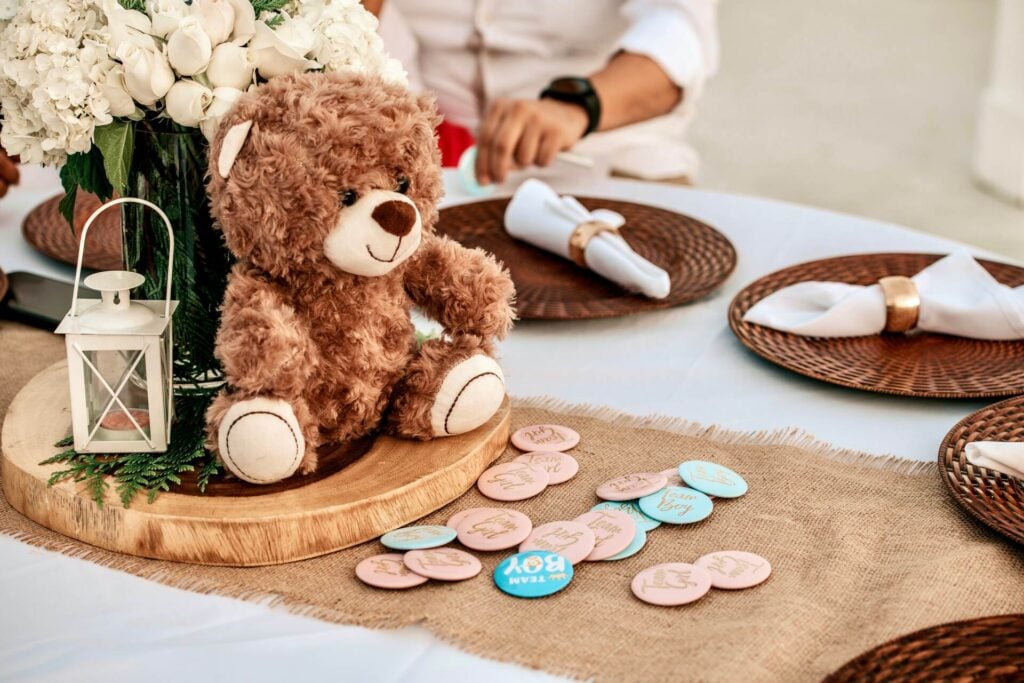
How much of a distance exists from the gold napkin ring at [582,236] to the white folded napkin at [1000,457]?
1.53ft

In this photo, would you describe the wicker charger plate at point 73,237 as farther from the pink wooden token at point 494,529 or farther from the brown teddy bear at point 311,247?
the pink wooden token at point 494,529

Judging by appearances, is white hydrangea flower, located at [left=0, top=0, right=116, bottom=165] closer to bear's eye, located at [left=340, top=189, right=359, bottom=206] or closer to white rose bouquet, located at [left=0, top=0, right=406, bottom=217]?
white rose bouquet, located at [left=0, top=0, right=406, bottom=217]

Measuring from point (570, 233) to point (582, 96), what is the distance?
487 mm

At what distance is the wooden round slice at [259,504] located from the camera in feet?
2.13

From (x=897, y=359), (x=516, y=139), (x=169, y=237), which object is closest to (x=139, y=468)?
(x=169, y=237)

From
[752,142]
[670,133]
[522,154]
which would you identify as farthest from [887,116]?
[522,154]

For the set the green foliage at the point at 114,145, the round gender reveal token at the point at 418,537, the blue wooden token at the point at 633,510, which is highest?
the green foliage at the point at 114,145

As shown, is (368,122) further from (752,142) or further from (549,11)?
(752,142)

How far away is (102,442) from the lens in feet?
2.33

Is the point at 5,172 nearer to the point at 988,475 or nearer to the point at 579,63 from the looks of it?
the point at 579,63

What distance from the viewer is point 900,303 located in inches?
37.3

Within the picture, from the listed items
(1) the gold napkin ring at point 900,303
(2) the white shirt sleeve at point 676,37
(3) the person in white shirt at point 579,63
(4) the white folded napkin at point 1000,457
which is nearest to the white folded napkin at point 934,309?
(1) the gold napkin ring at point 900,303

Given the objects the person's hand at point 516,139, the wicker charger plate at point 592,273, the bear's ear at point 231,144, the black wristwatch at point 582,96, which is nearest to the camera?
the bear's ear at point 231,144

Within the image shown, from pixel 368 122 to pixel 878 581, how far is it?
401mm
